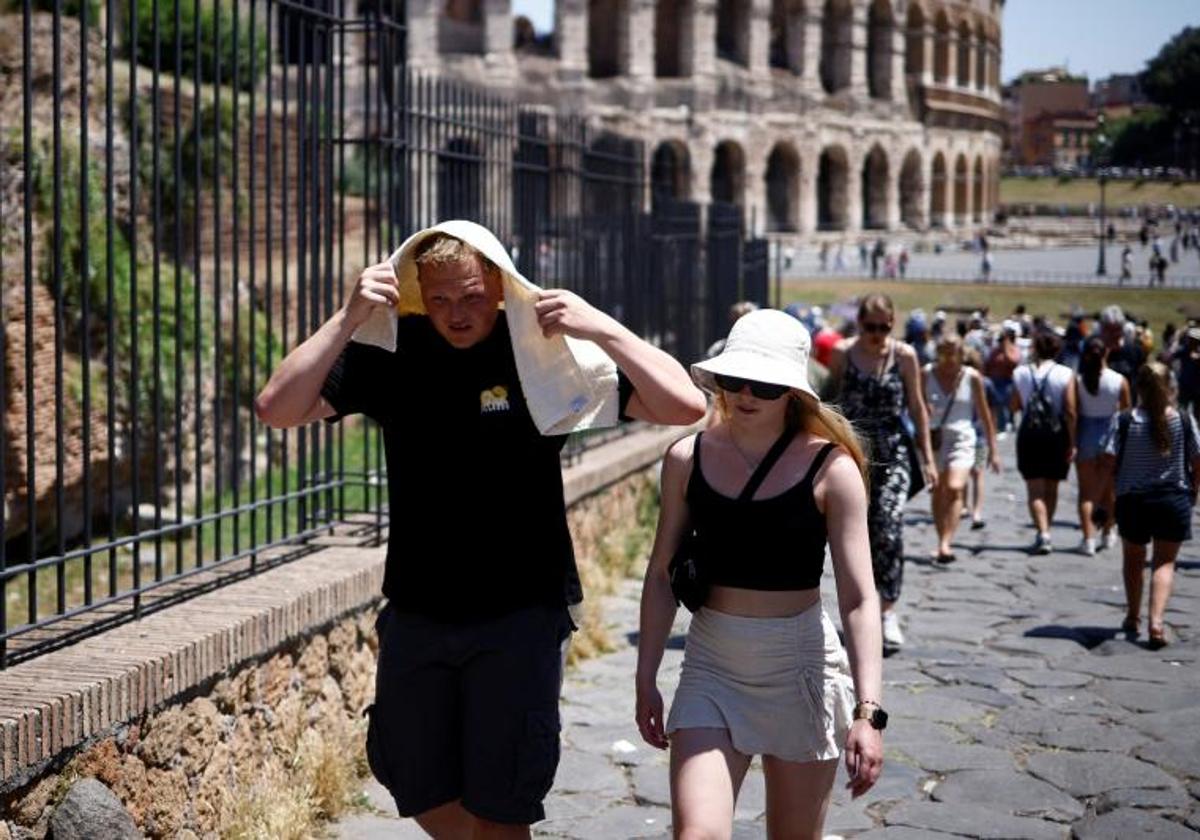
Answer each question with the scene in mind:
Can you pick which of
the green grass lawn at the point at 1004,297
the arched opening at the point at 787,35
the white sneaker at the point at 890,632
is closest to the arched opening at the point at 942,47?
the arched opening at the point at 787,35

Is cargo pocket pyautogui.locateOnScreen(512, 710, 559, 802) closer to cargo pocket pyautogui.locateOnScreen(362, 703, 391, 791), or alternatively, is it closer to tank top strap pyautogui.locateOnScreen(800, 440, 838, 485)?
cargo pocket pyautogui.locateOnScreen(362, 703, 391, 791)

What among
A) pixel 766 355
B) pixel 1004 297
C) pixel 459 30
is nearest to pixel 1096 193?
pixel 459 30

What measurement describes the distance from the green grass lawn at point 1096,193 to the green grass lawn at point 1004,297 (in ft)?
115

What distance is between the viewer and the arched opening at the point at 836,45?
53.3 meters

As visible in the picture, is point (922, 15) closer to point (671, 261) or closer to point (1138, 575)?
point (671, 261)

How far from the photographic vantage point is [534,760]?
10.5 ft

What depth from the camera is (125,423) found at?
10586 millimetres

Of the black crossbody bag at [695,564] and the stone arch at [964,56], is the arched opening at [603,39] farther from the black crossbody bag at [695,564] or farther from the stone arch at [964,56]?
the black crossbody bag at [695,564]

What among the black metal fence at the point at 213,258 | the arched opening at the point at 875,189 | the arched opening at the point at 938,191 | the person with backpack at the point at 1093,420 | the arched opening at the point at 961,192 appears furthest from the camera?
the arched opening at the point at 961,192

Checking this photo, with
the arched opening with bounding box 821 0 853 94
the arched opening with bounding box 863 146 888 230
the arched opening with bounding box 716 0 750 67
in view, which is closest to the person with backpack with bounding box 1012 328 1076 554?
the arched opening with bounding box 716 0 750 67

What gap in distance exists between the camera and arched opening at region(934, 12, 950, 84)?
2259 inches

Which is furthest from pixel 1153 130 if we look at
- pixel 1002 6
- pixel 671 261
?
pixel 671 261

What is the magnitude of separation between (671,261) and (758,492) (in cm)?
808

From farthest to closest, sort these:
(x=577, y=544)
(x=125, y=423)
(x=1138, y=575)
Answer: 1. (x=125, y=423)
2. (x=577, y=544)
3. (x=1138, y=575)
